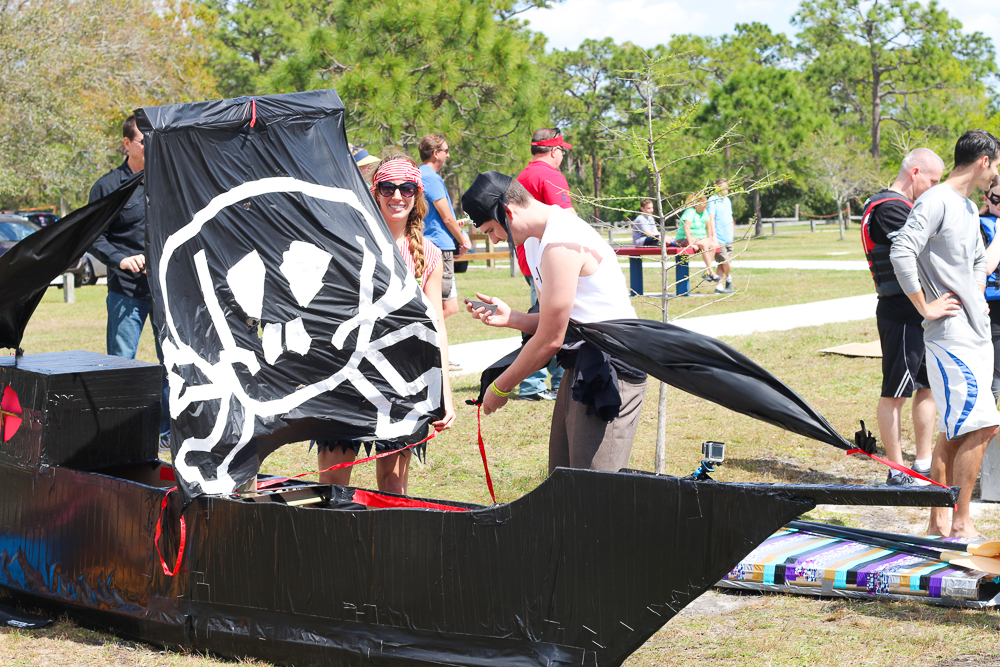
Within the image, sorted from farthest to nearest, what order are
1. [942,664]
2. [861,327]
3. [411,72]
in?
[411,72] → [861,327] → [942,664]

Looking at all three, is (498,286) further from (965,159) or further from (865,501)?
(865,501)

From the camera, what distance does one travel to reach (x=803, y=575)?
160 inches

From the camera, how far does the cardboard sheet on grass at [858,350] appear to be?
9648 millimetres

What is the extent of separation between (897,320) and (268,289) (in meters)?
3.43

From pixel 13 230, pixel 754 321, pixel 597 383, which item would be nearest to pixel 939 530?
pixel 597 383

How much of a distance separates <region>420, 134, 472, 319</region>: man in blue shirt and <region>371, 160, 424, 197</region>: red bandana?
2.15 metres

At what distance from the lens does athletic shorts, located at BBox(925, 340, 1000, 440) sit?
4.33 metres

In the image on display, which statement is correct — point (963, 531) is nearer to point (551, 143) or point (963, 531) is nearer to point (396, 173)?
point (396, 173)

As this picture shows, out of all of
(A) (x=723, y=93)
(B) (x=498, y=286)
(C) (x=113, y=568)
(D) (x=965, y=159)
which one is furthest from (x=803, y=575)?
(A) (x=723, y=93)

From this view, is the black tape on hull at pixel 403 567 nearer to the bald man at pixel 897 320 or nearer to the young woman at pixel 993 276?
the bald man at pixel 897 320

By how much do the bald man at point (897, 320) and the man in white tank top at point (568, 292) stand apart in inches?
88.1

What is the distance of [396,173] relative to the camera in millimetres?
4324

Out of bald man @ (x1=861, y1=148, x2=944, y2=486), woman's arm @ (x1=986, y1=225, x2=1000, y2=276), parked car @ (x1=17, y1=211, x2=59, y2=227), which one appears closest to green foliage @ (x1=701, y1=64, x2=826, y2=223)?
parked car @ (x1=17, y1=211, x2=59, y2=227)

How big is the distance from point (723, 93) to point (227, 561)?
44.6 m
